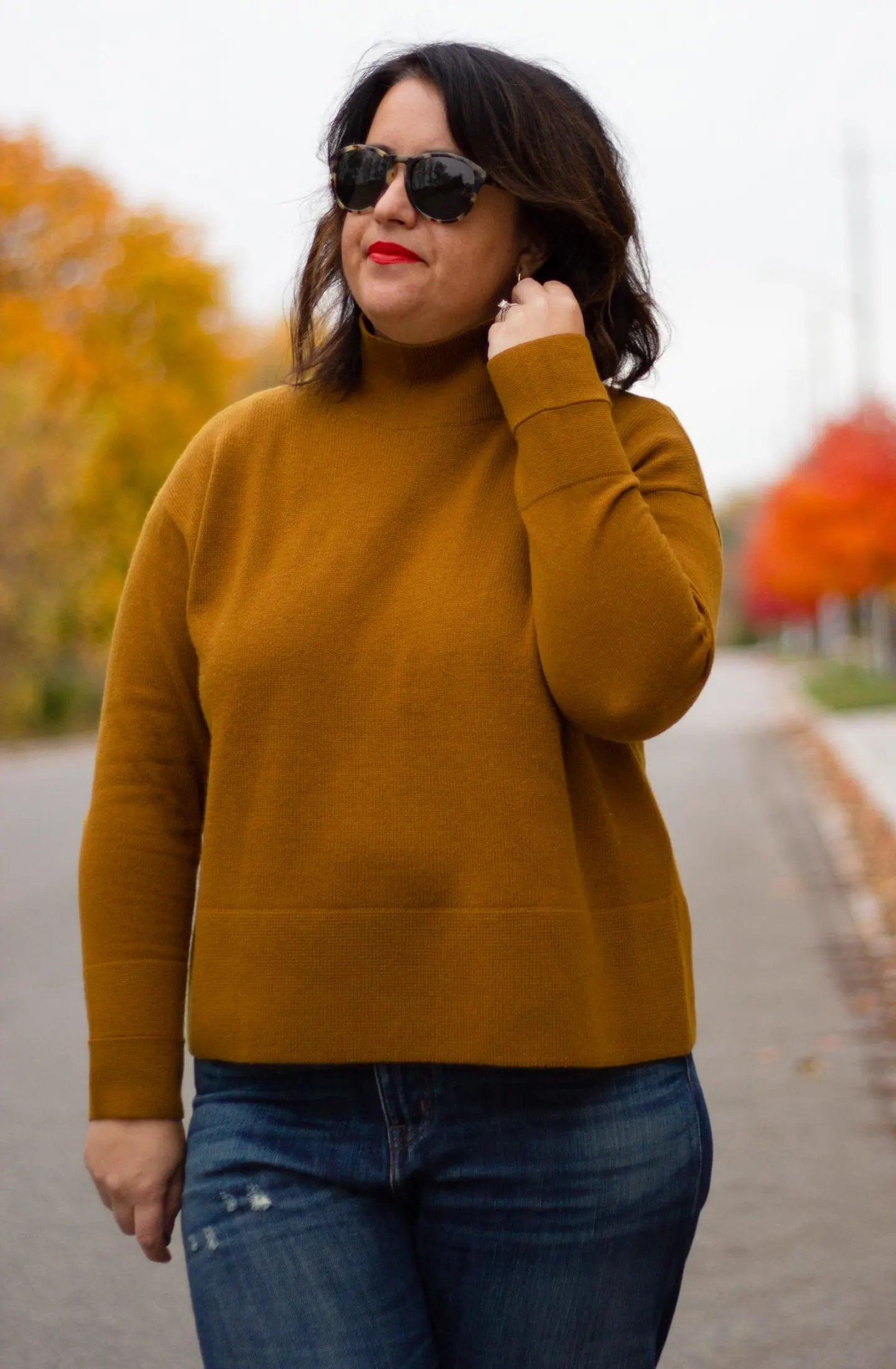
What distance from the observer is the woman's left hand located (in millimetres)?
1928

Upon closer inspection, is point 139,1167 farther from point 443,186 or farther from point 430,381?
point 443,186

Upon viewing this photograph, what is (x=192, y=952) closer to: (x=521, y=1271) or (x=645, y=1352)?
(x=521, y=1271)

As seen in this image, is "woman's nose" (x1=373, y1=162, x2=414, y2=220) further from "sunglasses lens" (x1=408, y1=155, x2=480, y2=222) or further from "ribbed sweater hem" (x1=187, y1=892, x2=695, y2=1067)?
"ribbed sweater hem" (x1=187, y1=892, x2=695, y2=1067)

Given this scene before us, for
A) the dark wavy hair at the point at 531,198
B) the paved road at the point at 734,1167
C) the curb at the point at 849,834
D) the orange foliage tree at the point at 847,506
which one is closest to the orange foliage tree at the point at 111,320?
the orange foliage tree at the point at 847,506

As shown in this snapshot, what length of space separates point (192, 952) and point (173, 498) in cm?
51

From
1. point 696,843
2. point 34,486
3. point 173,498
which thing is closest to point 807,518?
point 34,486

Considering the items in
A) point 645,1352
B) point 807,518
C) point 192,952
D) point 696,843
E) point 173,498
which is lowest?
point 807,518

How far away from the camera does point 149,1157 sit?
189 centimetres

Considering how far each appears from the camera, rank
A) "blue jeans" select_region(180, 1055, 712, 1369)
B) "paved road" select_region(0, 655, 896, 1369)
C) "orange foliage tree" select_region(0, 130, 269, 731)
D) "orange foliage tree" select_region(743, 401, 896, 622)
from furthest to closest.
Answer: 1. "orange foliage tree" select_region(0, 130, 269, 731)
2. "orange foliage tree" select_region(743, 401, 896, 622)
3. "paved road" select_region(0, 655, 896, 1369)
4. "blue jeans" select_region(180, 1055, 712, 1369)

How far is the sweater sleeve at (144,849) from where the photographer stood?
190 centimetres

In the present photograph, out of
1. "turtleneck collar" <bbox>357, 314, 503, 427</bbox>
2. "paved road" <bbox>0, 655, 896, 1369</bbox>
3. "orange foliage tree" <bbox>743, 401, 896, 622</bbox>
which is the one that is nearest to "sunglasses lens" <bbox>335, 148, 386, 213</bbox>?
"turtleneck collar" <bbox>357, 314, 503, 427</bbox>

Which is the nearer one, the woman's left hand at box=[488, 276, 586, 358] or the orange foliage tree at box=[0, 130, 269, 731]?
the woman's left hand at box=[488, 276, 586, 358]

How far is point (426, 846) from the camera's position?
1786 mm

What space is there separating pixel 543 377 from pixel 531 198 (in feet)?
0.78
